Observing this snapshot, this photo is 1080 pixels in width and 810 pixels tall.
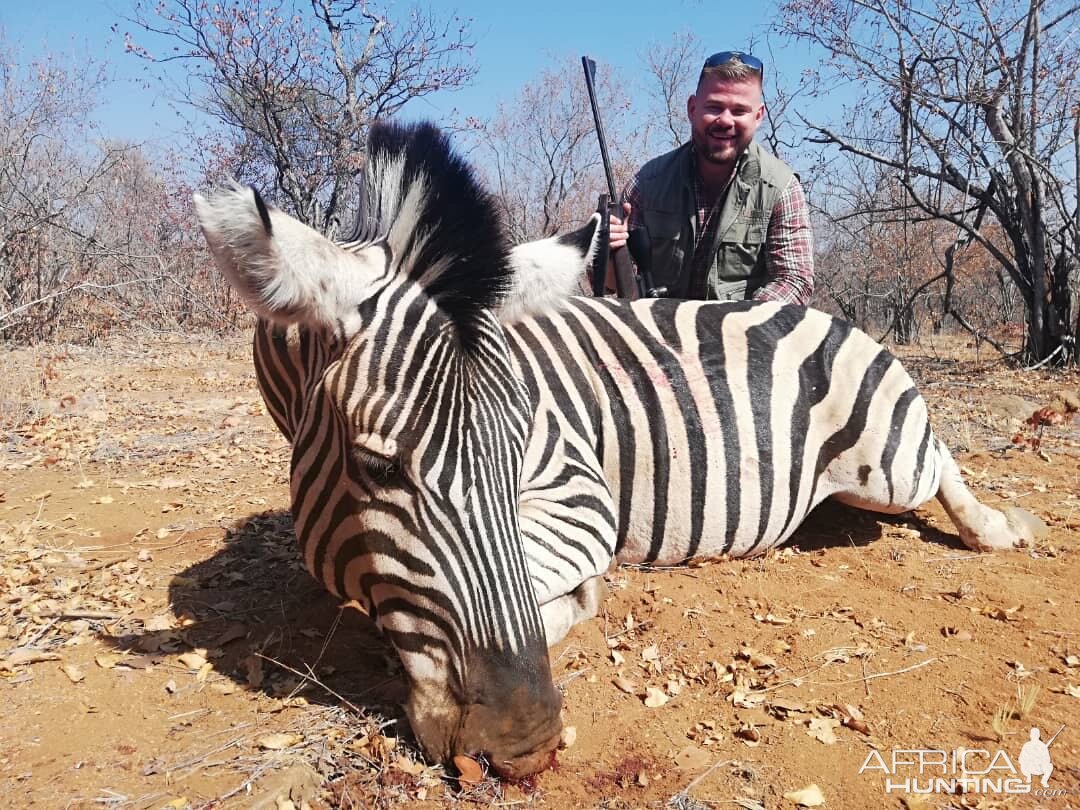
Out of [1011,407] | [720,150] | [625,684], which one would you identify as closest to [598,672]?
[625,684]

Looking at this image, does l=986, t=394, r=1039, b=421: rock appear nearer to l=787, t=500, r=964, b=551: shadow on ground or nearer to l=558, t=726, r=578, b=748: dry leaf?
l=787, t=500, r=964, b=551: shadow on ground

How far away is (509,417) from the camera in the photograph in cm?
177

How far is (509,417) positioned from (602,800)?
3.08 ft

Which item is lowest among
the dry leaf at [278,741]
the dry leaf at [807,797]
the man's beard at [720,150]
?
the dry leaf at [807,797]

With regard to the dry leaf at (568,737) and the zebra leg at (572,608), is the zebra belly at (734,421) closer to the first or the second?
the zebra leg at (572,608)

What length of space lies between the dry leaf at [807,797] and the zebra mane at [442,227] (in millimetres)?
1391

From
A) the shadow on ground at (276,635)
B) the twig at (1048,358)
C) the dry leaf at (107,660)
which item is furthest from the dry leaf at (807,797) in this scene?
the twig at (1048,358)

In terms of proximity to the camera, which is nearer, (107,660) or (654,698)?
(654,698)

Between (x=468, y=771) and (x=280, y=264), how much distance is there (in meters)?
1.21

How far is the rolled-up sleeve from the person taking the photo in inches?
167

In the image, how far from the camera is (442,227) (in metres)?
1.83

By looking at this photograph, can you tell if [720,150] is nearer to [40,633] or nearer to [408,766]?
[408,766]

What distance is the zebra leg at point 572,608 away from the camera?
2.34m

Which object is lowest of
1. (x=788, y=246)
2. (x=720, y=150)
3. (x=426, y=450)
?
A: (x=426, y=450)
